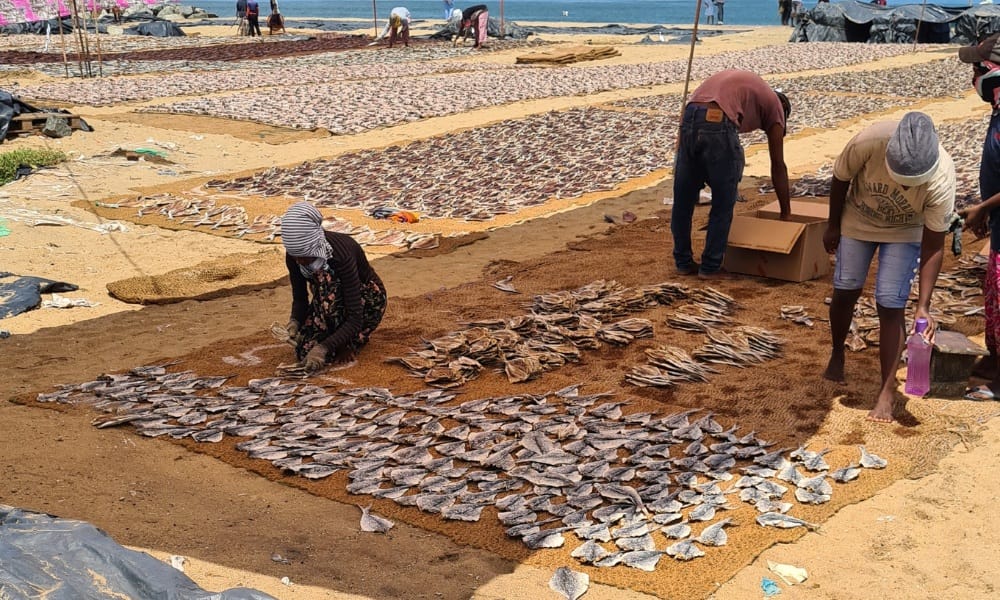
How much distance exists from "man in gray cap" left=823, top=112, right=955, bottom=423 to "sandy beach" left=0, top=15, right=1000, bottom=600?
1.63ft

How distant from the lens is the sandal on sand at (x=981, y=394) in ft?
16.3

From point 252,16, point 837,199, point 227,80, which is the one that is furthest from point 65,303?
point 252,16

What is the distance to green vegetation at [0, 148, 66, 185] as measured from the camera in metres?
11.2

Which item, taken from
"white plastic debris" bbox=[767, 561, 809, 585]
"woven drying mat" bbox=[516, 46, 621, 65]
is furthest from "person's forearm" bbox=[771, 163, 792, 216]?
"woven drying mat" bbox=[516, 46, 621, 65]

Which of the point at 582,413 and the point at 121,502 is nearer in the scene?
the point at 121,502

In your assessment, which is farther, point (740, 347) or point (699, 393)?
point (740, 347)

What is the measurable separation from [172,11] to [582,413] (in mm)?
48645

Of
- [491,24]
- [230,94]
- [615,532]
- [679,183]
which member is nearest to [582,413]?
[615,532]

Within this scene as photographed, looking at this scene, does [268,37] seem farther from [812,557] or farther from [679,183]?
[812,557]

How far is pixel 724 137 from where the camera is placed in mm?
6746

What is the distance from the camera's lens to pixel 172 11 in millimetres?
47938

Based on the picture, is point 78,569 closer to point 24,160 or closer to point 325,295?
point 325,295

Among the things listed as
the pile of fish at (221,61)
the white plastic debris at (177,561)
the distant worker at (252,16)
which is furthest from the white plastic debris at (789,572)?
the distant worker at (252,16)

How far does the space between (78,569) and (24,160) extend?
412 inches
